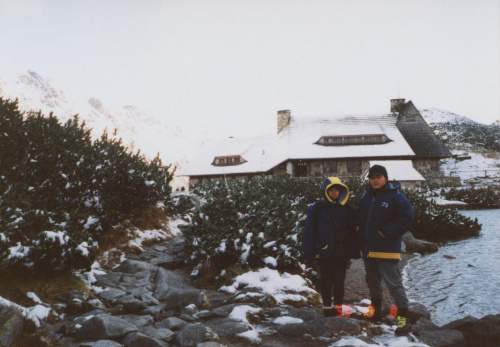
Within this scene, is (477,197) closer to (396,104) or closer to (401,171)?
(401,171)

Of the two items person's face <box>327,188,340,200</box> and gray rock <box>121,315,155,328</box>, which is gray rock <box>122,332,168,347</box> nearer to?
gray rock <box>121,315,155,328</box>

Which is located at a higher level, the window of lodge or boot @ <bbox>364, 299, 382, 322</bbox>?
the window of lodge

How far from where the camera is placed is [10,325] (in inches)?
143

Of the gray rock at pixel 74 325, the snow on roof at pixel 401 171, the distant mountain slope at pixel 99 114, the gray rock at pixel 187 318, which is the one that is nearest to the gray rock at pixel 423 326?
the gray rock at pixel 187 318

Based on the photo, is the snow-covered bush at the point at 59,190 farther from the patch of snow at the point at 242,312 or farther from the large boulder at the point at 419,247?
the large boulder at the point at 419,247

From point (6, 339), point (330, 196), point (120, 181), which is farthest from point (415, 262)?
point (6, 339)

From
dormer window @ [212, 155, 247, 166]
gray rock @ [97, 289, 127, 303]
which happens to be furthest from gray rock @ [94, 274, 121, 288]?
dormer window @ [212, 155, 247, 166]

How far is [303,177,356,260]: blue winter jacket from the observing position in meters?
5.02

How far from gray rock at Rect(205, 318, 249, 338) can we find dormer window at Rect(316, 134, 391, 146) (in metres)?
31.0

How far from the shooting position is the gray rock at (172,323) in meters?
4.64

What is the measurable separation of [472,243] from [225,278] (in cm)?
1206

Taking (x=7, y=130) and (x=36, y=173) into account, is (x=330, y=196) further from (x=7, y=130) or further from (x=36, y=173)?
(x=7, y=130)

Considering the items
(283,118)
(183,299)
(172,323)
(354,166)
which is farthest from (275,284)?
(283,118)

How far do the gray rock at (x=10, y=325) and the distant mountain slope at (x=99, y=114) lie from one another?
393ft
